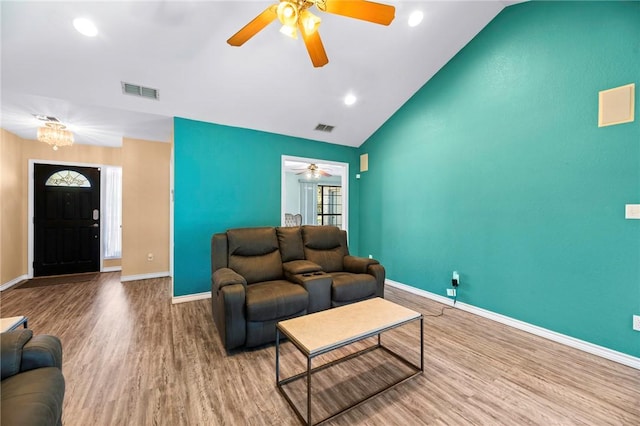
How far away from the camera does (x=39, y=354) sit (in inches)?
48.8

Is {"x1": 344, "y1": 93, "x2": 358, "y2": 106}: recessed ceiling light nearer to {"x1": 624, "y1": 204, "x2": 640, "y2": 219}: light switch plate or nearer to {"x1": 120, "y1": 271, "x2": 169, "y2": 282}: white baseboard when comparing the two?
{"x1": 624, "y1": 204, "x2": 640, "y2": 219}: light switch plate

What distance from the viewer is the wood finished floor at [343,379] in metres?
1.62

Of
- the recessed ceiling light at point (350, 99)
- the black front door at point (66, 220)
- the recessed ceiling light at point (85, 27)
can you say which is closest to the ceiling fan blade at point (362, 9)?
the recessed ceiling light at point (350, 99)

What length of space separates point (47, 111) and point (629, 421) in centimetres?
637

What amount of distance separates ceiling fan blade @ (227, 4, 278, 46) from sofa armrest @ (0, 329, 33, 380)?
223cm

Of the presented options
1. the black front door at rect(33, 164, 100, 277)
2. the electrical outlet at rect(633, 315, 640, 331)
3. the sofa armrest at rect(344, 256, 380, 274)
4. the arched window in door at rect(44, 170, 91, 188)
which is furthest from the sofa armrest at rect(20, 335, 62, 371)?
the arched window in door at rect(44, 170, 91, 188)

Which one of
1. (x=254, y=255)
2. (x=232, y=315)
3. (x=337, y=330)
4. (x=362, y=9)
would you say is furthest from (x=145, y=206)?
(x=362, y=9)

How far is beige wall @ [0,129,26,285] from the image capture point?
13.0ft

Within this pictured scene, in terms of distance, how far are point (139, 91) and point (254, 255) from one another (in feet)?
7.85

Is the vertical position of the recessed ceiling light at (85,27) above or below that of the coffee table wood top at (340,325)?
above

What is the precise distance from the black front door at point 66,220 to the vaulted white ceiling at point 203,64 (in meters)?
0.96

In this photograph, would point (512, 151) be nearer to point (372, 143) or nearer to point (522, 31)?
point (522, 31)

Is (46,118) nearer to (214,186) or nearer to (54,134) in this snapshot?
(54,134)

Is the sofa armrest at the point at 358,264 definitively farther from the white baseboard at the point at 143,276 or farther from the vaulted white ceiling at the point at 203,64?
the white baseboard at the point at 143,276
